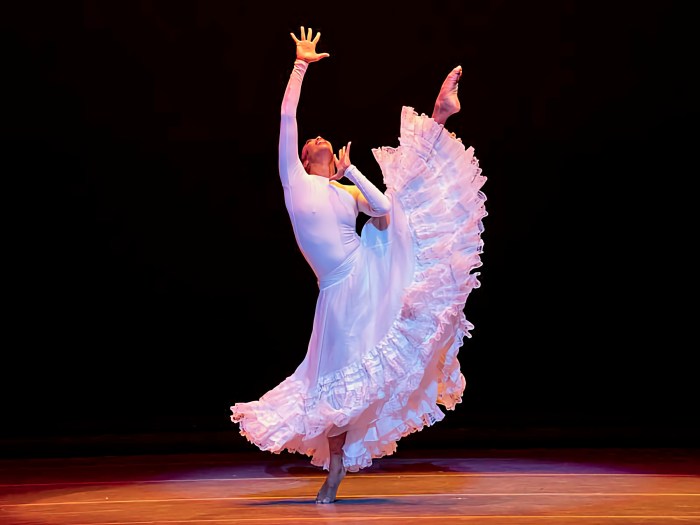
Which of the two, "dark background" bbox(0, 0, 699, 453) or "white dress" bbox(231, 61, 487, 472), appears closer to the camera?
"white dress" bbox(231, 61, 487, 472)

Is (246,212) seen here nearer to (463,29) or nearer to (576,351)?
(463,29)

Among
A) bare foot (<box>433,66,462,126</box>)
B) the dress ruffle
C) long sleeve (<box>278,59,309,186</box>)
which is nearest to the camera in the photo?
the dress ruffle

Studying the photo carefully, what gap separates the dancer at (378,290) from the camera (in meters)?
3.69

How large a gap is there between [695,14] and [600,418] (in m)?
2.30

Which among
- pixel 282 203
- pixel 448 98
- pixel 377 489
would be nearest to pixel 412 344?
pixel 377 489

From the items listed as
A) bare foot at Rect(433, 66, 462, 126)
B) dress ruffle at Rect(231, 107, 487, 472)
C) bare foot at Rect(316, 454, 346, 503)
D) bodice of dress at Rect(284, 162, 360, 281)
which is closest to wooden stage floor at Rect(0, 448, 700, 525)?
bare foot at Rect(316, 454, 346, 503)

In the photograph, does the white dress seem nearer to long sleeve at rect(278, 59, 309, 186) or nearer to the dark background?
long sleeve at rect(278, 59, 309, 186)

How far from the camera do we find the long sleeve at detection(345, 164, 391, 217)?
3.74m

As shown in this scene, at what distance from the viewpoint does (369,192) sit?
3738 millimetres

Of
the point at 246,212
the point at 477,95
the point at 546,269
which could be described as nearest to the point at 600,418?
the point at 546,269

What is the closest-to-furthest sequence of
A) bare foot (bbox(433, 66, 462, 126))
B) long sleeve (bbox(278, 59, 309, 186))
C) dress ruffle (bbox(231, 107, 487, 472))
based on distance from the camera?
dress ruffle (bbox(231, 107, 487, 472)), long sleeve (bbox(278, 59, 309, 186)), bare foot (bbox(433, 66, 462, 126))

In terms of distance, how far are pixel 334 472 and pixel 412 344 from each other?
55 cm

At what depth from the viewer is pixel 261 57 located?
5723 mm

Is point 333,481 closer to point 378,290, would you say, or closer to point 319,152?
point 378,290
